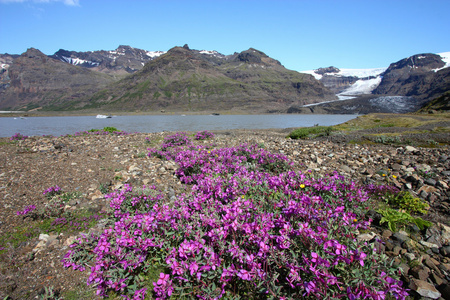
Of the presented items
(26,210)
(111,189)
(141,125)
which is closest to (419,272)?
(111,189)

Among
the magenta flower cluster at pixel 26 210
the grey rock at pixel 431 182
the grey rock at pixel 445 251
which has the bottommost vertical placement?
the magenta flower cluster at pixel 26 210

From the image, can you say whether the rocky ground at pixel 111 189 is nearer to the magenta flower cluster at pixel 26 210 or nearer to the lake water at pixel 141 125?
the magenta flower cluster at pixel 26 210

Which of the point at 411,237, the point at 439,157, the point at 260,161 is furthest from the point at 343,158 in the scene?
the point at 411,237

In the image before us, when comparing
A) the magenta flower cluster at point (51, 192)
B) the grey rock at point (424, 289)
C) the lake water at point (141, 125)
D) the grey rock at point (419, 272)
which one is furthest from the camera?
the lake water at point (141, 125)

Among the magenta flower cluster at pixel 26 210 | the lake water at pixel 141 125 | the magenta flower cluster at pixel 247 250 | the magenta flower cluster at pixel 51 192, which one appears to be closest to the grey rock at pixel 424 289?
the magenta flower cluster at pixel 247 250

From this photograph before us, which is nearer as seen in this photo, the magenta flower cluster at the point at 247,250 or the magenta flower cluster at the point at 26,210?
the magenta flower cluster at the point at 247,250

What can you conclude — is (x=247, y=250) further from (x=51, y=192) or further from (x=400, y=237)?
(x=51, y=192)

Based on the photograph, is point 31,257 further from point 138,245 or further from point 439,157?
point 439,157

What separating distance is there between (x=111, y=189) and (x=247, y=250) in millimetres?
4666

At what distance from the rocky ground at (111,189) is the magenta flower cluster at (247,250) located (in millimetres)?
472

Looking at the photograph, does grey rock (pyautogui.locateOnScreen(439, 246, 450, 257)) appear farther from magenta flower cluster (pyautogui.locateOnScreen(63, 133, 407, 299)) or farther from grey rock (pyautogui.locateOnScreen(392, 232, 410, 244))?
magenta flower cluster (pyautogui.locateOnScreen(63, 133, 407, 299))

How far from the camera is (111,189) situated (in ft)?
20.4

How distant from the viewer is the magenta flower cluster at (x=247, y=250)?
2.52 metres

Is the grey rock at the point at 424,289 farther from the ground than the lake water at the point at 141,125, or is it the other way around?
the grey rock at the point at 424,289
